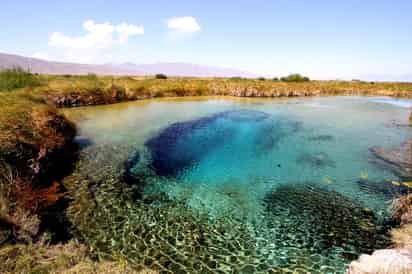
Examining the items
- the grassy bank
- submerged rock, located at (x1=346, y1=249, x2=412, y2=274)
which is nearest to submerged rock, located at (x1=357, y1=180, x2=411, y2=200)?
submerged rock, located at (x1=346, y1=249, x2=412, y2=274)

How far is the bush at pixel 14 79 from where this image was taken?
1728 centimetres

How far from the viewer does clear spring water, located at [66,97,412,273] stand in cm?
656

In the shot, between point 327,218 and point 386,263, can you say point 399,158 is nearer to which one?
point 327,218

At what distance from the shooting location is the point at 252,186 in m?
10.4

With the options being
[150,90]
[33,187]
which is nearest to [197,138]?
[33,187]

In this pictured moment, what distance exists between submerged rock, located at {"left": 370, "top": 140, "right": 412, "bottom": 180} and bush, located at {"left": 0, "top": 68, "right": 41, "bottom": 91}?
24.2 meters

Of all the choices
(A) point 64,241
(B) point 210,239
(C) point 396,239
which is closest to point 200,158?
(B) point 210,239

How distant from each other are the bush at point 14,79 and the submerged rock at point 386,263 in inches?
854

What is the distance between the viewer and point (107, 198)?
9219mm

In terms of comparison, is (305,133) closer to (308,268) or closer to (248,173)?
(248,173)

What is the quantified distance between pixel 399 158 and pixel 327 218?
8451 mm

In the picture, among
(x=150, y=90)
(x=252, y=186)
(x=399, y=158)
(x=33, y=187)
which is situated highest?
(x=150, y=90)

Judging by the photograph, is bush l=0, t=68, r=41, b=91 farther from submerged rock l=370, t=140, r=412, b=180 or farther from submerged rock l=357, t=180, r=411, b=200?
submerged rock l=370, t=140, r=412, b=180

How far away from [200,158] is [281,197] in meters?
5.37
